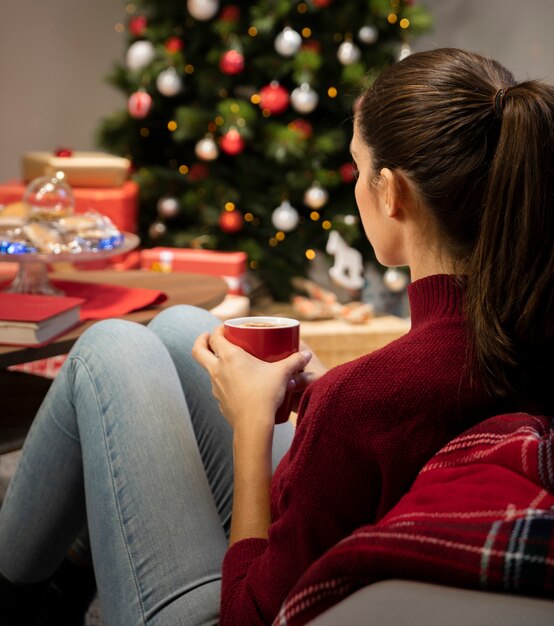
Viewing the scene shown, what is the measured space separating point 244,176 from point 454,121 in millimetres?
2579

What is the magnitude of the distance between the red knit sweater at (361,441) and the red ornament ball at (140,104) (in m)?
2.62

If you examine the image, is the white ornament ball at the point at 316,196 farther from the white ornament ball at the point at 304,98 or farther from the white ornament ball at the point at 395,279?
the white ornament ball at the point at 395,279

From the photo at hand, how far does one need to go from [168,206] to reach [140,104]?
401 millimetres

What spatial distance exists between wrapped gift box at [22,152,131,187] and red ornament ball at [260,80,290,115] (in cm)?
62

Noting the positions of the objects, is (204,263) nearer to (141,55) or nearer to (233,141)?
(233,141)

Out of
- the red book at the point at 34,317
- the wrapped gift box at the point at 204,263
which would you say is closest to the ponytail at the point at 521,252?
the red book at the point at 34,317

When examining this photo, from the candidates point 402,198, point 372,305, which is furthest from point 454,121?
point 372,305

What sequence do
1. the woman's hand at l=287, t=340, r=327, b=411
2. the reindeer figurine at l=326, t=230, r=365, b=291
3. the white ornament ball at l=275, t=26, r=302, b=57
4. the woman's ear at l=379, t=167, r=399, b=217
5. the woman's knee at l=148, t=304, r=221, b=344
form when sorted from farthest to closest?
the reindeer figurine at l=326, t=230, r=365, b=291 → the white ornament ball at l=275, t=26, r=302, b=57 → the woman's knee at l=148, t=304, r=221, b=344 → the woman's hand at l=287, t=340, r=327, b=411 → the woman's ear at l=379, t=167, r=399, b=217

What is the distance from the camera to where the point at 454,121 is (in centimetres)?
91

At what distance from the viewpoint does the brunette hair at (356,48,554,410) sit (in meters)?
0.85

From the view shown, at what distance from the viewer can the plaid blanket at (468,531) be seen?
54cm

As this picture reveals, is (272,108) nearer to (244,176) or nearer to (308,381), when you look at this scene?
(244,176)

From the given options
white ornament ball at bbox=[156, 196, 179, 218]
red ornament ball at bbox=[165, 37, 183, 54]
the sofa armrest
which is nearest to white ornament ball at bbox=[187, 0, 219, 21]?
Result: red ornament ball at bbox=[165, 37, 183, 54]

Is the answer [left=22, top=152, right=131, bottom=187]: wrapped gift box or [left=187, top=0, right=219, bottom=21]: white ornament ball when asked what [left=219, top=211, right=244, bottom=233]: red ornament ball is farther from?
Answer: [left=187, top=0, right=219, bottom=21]: white ornament ball
